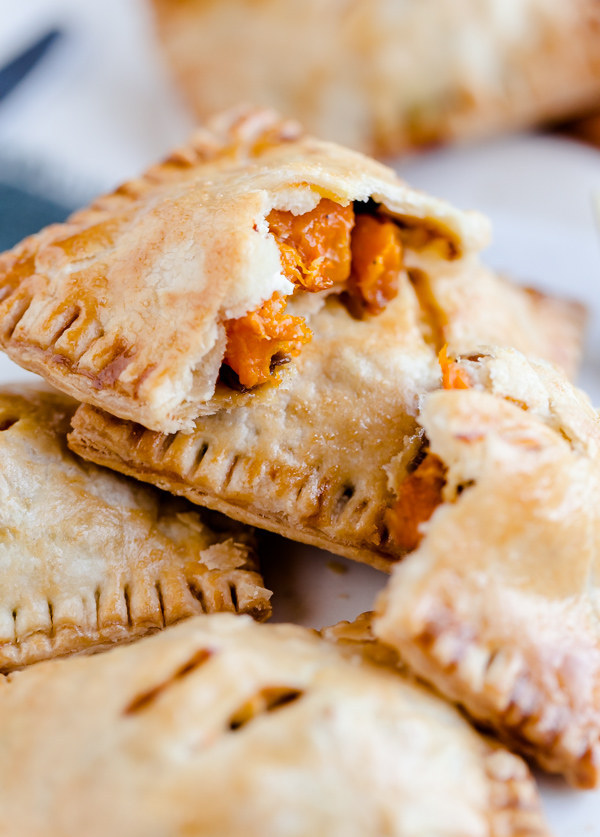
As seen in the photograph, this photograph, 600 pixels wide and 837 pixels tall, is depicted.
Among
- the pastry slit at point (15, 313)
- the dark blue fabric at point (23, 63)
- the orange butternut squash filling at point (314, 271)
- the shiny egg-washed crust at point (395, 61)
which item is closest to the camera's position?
the orange butternut squash filling at point (314, 271)

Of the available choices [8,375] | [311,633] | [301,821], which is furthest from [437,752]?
[8,375]

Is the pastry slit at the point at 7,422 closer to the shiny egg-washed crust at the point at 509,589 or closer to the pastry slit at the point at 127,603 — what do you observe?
the pastry slit at the point at 127,603

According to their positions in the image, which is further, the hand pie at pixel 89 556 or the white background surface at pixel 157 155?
the white background surface at pixel 157 155

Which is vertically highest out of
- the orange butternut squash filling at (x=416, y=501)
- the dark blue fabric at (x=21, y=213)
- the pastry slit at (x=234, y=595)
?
the dark blue fabric at (x=21, y=213)

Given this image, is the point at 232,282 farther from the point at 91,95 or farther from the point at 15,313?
the point at 91,95

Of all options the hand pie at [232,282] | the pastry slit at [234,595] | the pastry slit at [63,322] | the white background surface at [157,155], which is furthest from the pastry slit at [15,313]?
the pastry slit at [234,595]

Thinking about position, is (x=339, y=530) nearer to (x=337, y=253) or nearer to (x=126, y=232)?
(x=337, y=253)

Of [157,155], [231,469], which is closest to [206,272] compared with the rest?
[231,469]
